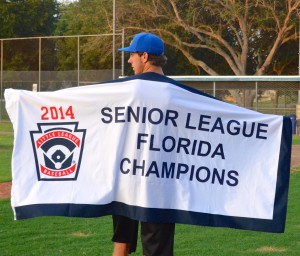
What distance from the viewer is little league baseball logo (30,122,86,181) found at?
5055mm

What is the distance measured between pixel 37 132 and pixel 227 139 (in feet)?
4.08

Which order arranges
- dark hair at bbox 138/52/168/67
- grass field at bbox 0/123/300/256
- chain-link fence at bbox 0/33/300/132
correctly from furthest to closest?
chain-link fence at bbox 0/33/300/132 < grass field at bbox 0/123/300/256 < dark hair at bbox 138/52/168/67

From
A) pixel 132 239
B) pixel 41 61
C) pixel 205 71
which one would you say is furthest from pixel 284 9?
pixel 132 239

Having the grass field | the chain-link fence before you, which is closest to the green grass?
the grass field

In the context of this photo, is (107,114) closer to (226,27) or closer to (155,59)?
(155,59)

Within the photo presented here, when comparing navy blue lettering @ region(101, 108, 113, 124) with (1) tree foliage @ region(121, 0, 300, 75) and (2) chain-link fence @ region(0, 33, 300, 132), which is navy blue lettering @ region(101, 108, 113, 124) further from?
(1) tree foliage @ region(121, 0, 300, 75)

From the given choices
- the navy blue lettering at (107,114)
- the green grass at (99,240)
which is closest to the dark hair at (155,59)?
the navy blue lettering at (107,114)

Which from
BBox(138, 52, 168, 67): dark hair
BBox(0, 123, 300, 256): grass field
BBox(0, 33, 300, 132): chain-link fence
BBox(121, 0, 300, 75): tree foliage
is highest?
BBox(121, 0, 300, 75): tree foliage

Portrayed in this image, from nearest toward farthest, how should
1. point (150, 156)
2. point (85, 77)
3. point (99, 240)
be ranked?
point (150, 156), point (99, 240), point (85, 77)

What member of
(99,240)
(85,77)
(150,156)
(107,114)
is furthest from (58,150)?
(85,77)

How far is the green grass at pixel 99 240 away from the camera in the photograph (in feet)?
24.3

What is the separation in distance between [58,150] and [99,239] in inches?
120

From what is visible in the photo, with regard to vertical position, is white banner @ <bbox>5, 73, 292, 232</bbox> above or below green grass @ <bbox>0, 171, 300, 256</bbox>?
above

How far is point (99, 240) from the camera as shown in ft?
26.0
